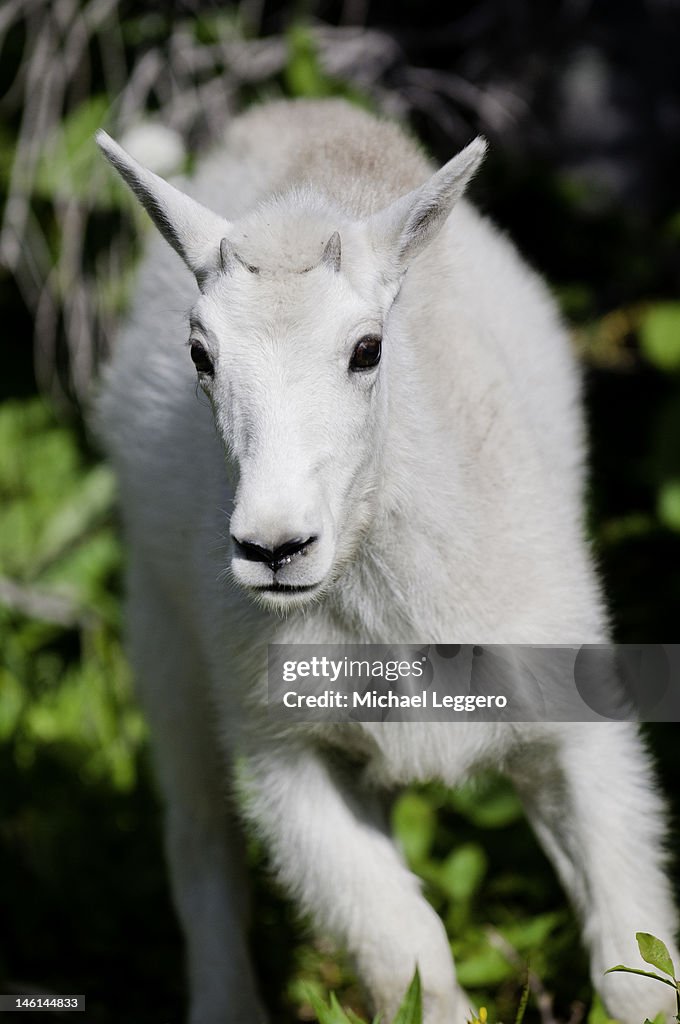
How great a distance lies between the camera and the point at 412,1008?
9.55ft

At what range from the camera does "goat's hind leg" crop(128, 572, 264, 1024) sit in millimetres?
4168

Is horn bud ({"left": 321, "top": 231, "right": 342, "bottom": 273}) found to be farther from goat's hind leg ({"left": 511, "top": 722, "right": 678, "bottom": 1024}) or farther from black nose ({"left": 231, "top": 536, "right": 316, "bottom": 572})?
goat's hind leg ({"left": 511, "top": 722, "right": 678, "bottom": 1024})

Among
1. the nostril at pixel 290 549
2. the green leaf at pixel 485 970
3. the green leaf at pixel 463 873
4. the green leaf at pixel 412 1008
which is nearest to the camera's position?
the nostril at pixel 290 549

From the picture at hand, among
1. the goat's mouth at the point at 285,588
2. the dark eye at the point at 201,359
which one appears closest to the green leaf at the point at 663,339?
the dark eye at the point at 201,359

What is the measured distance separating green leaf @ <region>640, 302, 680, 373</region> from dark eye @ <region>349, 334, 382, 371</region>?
9.82ft

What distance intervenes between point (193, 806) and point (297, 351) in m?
2.12

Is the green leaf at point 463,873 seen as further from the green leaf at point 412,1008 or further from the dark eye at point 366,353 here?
the dark eye at point 366,353

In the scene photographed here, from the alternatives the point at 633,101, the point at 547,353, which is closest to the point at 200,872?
the point at 547,353

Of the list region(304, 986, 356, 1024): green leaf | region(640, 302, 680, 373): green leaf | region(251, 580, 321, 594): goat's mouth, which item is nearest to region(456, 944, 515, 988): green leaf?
region(304, 986, 356, 1024): green leaf

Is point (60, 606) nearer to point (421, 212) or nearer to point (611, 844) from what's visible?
point (611, 844)

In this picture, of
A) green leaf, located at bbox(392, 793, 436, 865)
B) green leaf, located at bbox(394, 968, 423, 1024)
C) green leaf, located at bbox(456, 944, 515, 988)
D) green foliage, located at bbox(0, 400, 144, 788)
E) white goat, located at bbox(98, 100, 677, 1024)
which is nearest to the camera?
white goat, located at bbox(98, 100, 677, 1024)

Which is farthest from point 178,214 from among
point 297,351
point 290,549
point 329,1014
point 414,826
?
point 414,826

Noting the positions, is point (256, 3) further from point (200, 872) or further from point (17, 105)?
point (200, 872)

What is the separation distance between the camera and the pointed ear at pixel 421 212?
2883 millimetres
